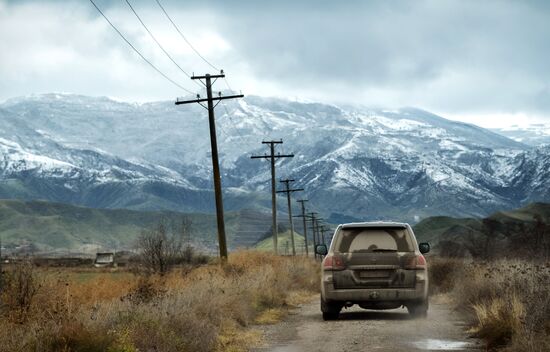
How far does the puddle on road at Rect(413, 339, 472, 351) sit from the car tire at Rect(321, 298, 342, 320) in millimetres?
4323

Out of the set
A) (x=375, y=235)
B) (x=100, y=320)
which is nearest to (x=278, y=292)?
(x=375, y=235)

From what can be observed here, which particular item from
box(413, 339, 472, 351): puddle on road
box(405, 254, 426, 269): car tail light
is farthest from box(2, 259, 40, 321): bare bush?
box(405, 254, 426, 269): car tail light

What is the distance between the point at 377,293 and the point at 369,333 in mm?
2438

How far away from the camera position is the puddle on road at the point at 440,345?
1410 cm

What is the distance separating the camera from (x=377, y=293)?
18766 mm

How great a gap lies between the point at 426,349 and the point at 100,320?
524 cm

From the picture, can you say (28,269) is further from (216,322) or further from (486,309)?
(486,309)

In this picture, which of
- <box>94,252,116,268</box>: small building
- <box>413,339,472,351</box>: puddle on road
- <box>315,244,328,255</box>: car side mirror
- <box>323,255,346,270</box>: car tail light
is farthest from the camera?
<box>94,252,116,268</box>: small building

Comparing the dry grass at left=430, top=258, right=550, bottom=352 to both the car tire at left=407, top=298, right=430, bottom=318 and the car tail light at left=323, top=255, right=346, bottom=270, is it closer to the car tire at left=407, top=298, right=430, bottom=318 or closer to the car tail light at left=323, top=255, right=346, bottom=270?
the car tire at left=407, top=298, right=430, bottom=318

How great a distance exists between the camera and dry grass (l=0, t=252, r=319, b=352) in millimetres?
10648

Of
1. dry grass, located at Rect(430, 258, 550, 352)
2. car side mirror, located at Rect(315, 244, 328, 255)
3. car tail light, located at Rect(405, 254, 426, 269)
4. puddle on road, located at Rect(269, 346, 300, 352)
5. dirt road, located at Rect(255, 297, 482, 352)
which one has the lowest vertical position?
dirt road, located at Rect(255, 297, 482, 352)

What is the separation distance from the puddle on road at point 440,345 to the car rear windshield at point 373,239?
3.99 m

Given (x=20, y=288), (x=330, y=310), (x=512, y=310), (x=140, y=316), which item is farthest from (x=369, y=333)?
(x=20, y=288)

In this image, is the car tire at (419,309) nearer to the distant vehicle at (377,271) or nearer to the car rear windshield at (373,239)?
the distant vehicle at (377,271)
